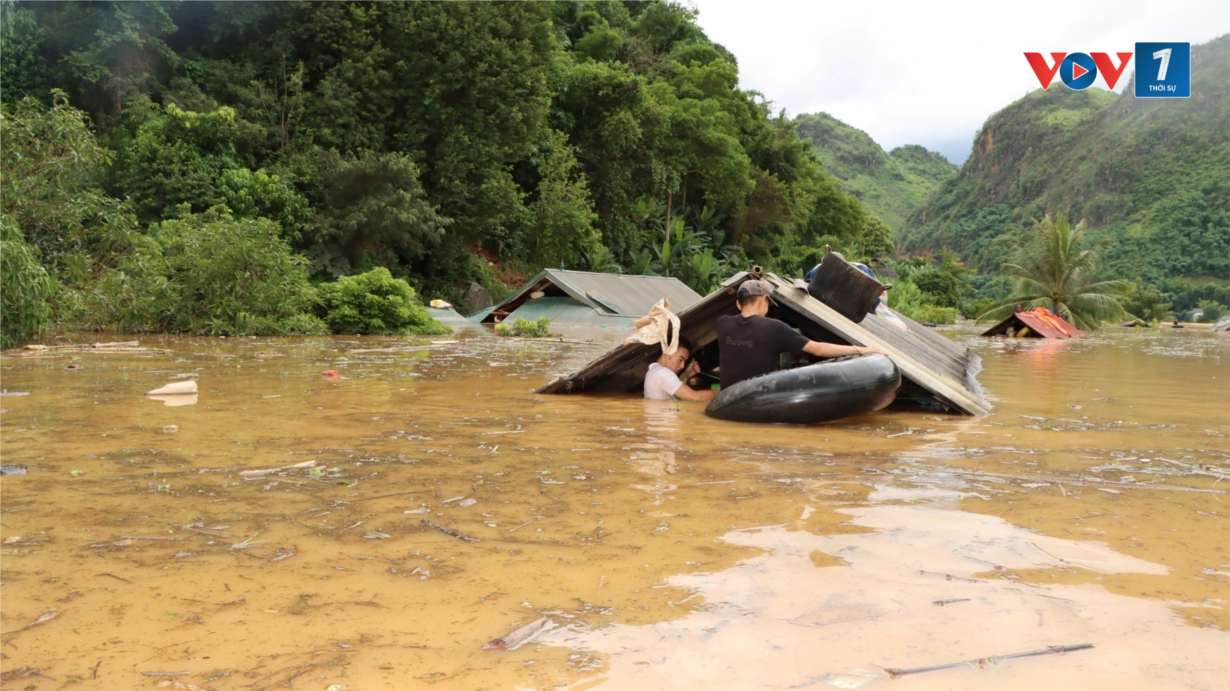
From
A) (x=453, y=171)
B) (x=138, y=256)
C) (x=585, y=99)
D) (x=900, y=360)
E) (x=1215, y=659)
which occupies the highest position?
(x=585, y=99)

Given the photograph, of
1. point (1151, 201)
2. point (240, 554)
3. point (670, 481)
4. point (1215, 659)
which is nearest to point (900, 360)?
point (670, 481)

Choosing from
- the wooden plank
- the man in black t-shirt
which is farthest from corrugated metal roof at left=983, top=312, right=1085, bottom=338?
the man in black t-shirt

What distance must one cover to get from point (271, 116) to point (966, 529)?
27.0m

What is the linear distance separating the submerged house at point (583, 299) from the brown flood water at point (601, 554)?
1662 centimetres

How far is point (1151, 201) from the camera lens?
222 feet


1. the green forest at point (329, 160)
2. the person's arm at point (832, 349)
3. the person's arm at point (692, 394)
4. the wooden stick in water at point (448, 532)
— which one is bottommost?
the wooden stick in water at point (448, 532)

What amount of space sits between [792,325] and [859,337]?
89 cm

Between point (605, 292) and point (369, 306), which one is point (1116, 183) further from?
point (369, 306)

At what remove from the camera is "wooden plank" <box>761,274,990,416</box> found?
6.90 meters

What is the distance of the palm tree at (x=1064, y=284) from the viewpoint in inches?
1355

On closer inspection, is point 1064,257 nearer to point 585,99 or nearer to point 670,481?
point 585,99

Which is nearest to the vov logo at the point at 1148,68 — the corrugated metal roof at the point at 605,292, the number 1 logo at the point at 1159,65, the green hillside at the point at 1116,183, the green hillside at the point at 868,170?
the number 1 logo at the point at 1159,65

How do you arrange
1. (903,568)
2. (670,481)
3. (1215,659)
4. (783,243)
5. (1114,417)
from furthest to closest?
(783,243), (1114,417), (670,481), (903,568), (1215,659)

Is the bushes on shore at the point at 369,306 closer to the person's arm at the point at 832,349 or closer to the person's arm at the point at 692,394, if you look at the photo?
the person's arm at the point at 692,394
